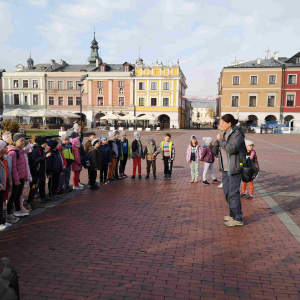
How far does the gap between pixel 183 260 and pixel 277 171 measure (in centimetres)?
919

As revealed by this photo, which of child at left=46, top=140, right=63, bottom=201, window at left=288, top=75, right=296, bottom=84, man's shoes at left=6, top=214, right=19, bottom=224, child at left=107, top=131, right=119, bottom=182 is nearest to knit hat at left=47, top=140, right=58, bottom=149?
child at left=46, top=140, right=63, bottom=201

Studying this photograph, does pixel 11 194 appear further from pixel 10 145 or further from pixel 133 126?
pixel 133 126

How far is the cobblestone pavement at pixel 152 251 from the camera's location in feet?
12.5

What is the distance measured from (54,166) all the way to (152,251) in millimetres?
3920

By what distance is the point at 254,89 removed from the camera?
53.1 m

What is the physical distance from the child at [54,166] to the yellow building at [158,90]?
5206 cm

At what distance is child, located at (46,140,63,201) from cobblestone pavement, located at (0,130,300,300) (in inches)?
24.4

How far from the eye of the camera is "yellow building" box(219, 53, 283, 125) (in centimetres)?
5231

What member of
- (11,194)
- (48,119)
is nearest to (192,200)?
(11,194)

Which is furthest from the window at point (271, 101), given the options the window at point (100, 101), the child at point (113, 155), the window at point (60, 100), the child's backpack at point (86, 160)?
the child's backpack at point (86, 160)

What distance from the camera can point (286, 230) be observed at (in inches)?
231

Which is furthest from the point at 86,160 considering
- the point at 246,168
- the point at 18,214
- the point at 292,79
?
the point at 292,79

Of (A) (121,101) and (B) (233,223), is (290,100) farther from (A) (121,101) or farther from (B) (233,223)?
(B) (233,223)

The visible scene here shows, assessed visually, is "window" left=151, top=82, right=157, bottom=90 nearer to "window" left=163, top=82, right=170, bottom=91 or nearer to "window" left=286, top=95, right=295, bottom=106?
"window" left=163, top=82, right=170, bottom=91
